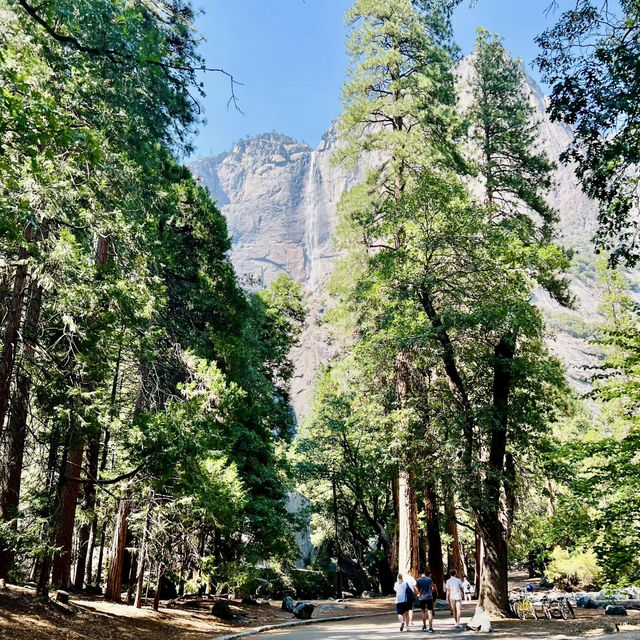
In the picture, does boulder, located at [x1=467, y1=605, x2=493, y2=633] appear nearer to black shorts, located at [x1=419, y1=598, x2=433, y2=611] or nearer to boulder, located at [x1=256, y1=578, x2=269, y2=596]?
black shorts, located at [x1=419, y1=598, x2=433, y2=611]

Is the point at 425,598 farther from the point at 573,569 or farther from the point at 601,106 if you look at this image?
the point at 573,569

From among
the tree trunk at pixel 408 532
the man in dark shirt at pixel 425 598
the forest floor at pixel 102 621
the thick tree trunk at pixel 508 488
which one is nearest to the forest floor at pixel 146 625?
the forest floor at pixel 102 621

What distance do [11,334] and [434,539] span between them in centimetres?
1542

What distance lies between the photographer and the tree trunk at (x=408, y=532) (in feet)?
45.7

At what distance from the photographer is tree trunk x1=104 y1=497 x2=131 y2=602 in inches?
504

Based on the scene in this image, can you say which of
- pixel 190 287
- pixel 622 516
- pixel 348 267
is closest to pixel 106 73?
pixel 190 287

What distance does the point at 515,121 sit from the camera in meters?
18.9

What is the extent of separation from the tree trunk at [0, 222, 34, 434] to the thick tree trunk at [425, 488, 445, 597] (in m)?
13.5

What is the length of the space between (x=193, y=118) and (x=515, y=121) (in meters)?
11.9

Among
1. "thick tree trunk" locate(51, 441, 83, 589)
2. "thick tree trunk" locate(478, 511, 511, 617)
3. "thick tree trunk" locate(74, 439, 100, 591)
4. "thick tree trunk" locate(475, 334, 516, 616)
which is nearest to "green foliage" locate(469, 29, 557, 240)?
"thick tree trunk" locate(475, 334, 516, 616)

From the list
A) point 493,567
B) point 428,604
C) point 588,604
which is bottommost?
point 588,604

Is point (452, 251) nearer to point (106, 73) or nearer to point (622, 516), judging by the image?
point (622, 516)

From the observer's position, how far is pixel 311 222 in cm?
18075

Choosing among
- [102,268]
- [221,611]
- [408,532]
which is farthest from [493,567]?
[102,268]
